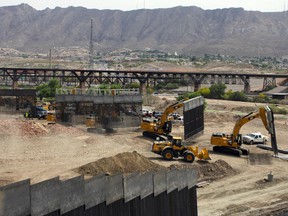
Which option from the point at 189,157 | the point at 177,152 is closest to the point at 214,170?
the point at 189,157

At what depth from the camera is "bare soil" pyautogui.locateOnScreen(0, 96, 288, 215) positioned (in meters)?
29.3

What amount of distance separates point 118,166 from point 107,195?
12976mm

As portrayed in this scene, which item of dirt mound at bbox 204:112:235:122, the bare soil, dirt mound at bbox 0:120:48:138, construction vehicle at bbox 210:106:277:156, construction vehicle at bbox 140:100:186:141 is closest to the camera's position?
the bare soil

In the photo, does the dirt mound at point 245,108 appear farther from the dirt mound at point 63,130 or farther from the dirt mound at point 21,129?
the dirt mound at point 21,129

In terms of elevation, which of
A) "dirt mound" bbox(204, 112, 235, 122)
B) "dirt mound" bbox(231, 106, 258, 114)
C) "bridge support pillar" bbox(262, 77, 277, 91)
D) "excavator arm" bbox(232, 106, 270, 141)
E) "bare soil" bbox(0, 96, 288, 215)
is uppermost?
"excavator arm" bbox(232, 106, 270, 141)

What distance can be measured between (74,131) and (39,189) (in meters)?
31.7

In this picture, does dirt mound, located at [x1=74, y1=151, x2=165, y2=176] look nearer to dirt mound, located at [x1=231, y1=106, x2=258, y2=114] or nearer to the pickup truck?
the pickup truck

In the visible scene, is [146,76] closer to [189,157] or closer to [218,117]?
[218,117]

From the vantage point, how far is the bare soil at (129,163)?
29297 mm

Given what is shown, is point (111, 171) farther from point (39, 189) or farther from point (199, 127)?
point (199, 127)

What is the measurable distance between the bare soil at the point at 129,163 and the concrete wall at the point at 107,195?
4626 millimetres

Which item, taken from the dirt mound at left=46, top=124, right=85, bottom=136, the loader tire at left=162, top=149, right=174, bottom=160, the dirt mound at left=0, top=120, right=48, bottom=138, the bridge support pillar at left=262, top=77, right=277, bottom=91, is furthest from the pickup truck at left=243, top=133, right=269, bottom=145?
the bridge support pillar at left=262, top=77, right=277, bottom=91

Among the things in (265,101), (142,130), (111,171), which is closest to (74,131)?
(142,130)

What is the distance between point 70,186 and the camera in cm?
1717
